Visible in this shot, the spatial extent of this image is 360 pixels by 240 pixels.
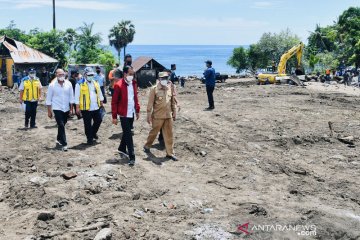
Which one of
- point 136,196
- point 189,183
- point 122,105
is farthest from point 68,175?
point 189,183

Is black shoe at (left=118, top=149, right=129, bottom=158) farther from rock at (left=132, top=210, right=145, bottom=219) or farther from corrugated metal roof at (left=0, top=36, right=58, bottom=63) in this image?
corrugated metal roof at (left=0, top=36, right=58, bottom=63)

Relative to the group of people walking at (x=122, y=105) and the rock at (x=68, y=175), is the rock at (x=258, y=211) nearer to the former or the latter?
the group of people walking at (x=122, y=105)

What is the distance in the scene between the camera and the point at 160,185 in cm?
752

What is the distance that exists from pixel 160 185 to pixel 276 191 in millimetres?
1920

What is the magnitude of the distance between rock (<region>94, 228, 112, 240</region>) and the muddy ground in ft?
0.37

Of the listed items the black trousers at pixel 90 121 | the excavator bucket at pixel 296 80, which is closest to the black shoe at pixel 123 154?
the black trousers at pixel 90 121

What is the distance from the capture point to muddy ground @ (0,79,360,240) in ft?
19.4

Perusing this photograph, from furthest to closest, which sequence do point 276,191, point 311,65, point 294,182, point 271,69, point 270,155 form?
point 311,65 < point 271,69 < point 270,155 < point 294,182 < point 276,191

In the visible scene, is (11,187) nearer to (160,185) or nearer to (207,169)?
(160,185)

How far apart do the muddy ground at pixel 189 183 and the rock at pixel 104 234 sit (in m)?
0.11

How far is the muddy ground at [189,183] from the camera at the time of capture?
19.4 feet

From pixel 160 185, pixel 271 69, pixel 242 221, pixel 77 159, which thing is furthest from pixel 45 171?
pixel 271 69

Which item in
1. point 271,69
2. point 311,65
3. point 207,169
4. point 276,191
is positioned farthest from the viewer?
point 311,65

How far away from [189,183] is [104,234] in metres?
2.53
